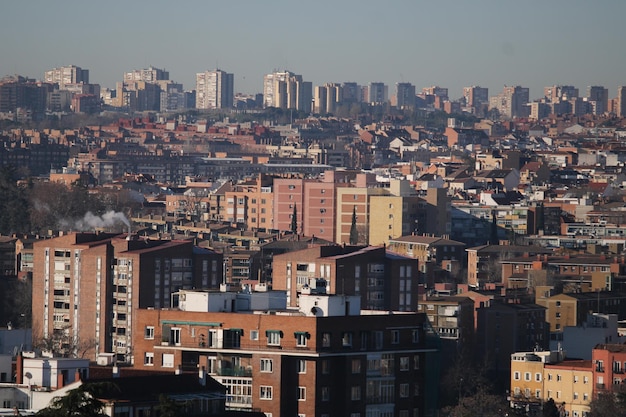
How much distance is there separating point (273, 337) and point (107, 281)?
1637 cm

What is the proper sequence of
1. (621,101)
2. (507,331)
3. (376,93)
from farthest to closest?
(376,93), (621,101), (507,331)

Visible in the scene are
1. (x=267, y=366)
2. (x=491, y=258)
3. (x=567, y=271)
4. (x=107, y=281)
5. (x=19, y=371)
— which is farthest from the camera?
(x=491, y=258)

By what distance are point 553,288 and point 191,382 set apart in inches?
946

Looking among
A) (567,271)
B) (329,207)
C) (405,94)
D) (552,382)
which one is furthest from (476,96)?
(552,382)

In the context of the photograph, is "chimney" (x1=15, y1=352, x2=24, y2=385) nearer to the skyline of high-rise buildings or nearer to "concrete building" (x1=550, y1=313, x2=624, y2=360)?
"concrete building" (x1=550, y1=313, x2=624, y2=360)

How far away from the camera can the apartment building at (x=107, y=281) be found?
37938 mm

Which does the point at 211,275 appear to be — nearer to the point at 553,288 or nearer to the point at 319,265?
the point at 319,265

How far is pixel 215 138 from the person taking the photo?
416 ft

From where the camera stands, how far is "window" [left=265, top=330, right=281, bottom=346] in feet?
74.1

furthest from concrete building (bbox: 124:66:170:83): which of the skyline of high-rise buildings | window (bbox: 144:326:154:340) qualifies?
window (bbox: 144:326:154:340)

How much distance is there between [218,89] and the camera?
177 metres

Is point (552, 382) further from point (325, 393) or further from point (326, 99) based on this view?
point (326, 99)

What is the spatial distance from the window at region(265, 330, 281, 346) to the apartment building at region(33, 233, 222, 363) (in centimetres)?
1456

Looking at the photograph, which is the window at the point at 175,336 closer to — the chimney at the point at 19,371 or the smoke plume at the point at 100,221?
the chimney at the point at 19,371
